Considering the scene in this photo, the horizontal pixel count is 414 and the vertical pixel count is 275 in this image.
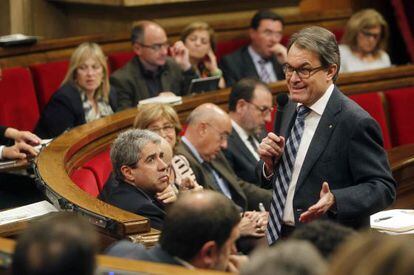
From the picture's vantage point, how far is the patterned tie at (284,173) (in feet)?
11.0

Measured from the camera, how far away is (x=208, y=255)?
7.83ft

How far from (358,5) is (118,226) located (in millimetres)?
5509

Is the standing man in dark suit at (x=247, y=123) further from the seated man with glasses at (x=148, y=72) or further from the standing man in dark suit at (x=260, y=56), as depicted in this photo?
the standing man in dark suit at (x=260, y=56)

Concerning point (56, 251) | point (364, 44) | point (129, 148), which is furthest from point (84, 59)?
point (56, 251)

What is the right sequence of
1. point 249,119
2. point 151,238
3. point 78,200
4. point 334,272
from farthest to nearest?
point 249,119 < point 78,200 < point 151,238 < point 334,272

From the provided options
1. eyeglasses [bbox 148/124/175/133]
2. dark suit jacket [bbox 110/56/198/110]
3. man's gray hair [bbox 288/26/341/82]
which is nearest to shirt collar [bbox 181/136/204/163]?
eyeglasses [bbox 148/124/175/133]

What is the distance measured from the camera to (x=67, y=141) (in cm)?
430

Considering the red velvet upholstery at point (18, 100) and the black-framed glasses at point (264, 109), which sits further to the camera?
the red velvet upholstery at point (18, 100)

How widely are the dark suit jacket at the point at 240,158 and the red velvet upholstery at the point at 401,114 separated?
3.61 feet

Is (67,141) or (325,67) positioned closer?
(325,67)

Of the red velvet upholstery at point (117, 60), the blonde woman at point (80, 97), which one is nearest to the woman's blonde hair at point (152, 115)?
the blonde woman at point (80, 97)

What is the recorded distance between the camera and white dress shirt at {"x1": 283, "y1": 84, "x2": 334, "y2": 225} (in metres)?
3.31

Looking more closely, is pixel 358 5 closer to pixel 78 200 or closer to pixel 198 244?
pixel 78 200

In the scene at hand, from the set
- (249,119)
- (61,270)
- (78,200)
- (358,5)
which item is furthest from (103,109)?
(61,270)
